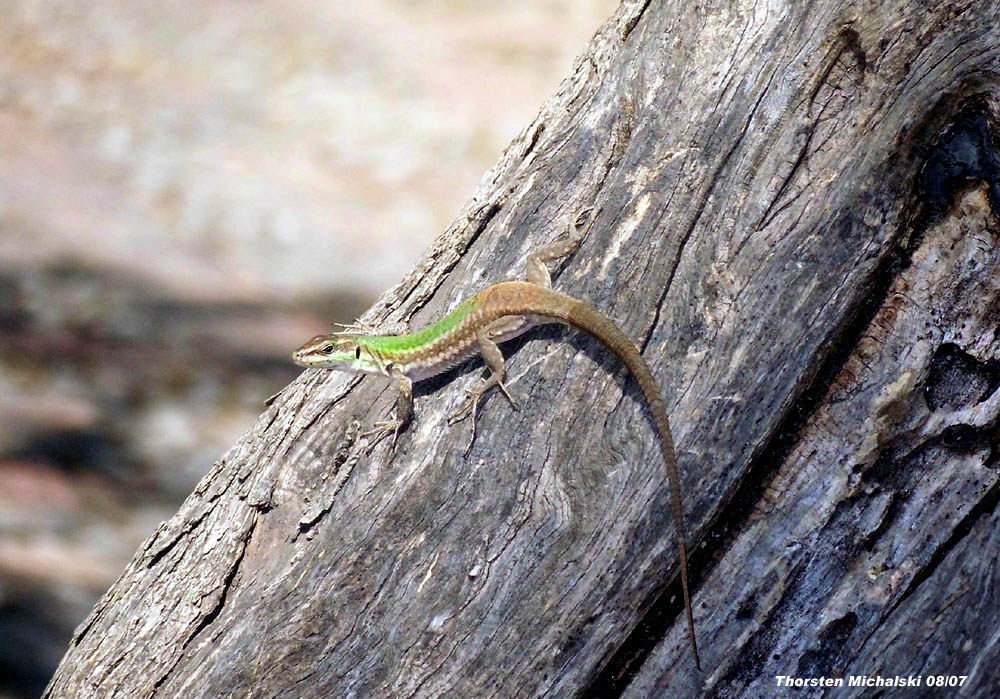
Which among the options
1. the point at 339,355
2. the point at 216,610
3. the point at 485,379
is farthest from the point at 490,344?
the point at 216,610

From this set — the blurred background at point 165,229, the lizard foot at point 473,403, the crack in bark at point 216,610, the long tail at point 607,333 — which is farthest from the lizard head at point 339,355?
the blurred background at point 165,229

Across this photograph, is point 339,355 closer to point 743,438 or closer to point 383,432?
point 383,432

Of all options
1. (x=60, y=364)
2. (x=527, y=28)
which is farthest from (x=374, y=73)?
(x=60, y=364)

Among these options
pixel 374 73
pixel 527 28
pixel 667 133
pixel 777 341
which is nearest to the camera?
pixel 777 341

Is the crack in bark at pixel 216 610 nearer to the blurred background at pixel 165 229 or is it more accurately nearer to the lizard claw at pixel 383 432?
the lizard claw at pixel 383 432

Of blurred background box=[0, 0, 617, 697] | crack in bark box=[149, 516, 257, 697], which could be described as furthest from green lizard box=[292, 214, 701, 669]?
blurred background box=[0, 0, 617, 697]

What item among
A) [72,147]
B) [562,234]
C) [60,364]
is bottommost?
[562,234]

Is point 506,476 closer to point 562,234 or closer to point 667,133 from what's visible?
point 562,234
